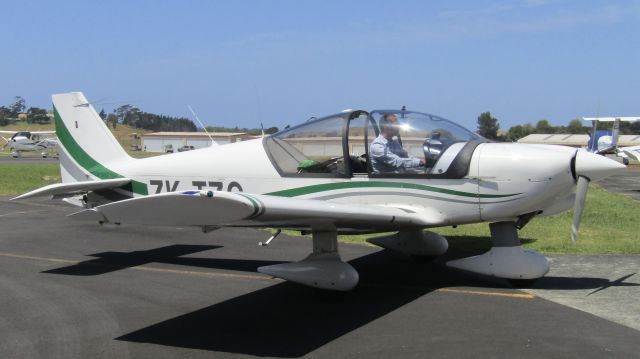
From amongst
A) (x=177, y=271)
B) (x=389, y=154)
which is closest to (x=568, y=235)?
(x=389, y=154)

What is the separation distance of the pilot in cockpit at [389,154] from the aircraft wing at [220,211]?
3.23ft

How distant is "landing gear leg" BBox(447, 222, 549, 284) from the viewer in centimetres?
657

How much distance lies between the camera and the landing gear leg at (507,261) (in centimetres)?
657

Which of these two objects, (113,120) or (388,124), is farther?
(113,120)

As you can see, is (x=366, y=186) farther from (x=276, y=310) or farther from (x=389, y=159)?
(x=276, y=310)

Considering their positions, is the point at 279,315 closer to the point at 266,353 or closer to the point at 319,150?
the point at 266,353

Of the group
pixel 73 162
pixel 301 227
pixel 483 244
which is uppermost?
pixel 73 162

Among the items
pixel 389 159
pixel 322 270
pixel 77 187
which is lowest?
pixel 322 270

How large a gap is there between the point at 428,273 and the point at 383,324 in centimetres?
236

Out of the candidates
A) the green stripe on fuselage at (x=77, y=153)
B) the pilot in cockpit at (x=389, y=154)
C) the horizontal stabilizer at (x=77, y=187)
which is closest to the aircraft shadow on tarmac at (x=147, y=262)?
the horizontal stabilizer at (x=77, y=187)

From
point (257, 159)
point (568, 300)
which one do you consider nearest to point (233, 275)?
point (257, 159)

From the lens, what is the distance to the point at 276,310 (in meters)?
6.14

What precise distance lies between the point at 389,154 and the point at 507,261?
1802 millimetres

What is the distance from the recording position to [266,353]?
478 cm
